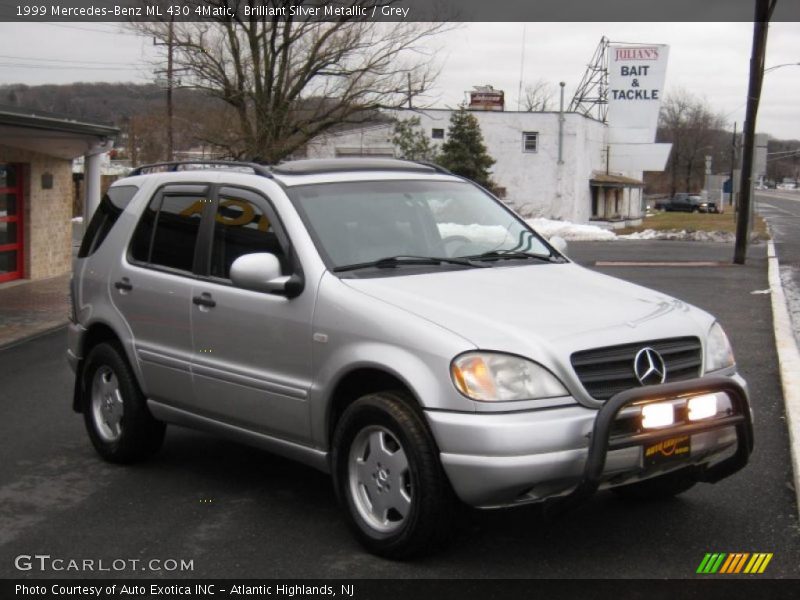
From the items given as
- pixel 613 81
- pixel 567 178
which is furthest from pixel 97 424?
pixel 613 81

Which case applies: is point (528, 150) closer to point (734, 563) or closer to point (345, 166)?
point (345, 166)

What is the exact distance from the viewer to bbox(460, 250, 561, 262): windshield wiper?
5.85 meters

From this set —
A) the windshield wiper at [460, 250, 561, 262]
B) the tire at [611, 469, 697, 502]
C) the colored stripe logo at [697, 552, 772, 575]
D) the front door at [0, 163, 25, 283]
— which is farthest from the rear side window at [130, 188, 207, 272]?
the front door at [0, 163, 25, 283]

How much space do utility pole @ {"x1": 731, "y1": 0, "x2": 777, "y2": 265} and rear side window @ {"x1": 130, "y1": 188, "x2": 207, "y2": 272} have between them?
58.5 ft

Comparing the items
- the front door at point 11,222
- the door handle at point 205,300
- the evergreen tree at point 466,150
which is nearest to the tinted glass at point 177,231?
the door handle at point 205,300

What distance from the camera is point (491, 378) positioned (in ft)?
14.8

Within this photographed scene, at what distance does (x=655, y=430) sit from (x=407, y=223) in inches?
79.4

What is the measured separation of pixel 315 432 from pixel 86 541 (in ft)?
4.28

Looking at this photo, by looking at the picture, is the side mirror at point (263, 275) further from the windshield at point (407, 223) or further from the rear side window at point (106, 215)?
the rear side window at point (106, 215)

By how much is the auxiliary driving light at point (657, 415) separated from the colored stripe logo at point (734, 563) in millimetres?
727

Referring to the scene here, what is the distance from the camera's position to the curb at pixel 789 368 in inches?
261

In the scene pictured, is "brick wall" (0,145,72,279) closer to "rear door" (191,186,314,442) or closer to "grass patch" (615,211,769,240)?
"rear door" (191,186,314,442)

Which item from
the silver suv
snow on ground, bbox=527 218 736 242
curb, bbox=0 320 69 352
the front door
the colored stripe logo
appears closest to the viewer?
the silver suv

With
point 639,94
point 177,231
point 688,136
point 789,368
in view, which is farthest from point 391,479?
point 688,136
